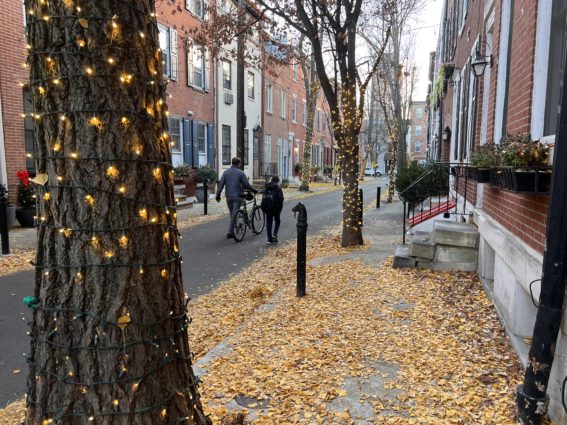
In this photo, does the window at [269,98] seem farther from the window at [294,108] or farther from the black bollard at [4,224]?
the black bollard at [4,224]

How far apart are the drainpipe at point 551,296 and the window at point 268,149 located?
87.6 ft

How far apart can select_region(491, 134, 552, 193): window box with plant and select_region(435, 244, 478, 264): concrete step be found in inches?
117

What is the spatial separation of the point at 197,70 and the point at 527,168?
60.6 feet

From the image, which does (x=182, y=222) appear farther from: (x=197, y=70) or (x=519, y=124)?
(x=519, y=124)

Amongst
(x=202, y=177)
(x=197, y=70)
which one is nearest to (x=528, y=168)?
(x=202, y=177)

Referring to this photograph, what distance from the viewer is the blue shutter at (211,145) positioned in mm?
20984

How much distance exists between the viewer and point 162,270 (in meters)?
2.15

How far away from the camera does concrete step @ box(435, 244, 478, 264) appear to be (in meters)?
6.39

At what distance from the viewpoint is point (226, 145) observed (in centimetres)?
2342

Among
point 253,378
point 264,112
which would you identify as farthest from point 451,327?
point 264,112

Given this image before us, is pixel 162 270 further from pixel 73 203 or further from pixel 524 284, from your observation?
pixel 524 284

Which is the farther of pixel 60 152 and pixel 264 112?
pixel 264 112

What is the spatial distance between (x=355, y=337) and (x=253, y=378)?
1.19 metres

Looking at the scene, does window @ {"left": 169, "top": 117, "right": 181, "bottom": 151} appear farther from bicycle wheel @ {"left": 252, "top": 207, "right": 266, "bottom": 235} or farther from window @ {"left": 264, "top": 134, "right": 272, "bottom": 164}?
window @ {"left": 264, "top": 134, "right": 272, "bottom": 164}
